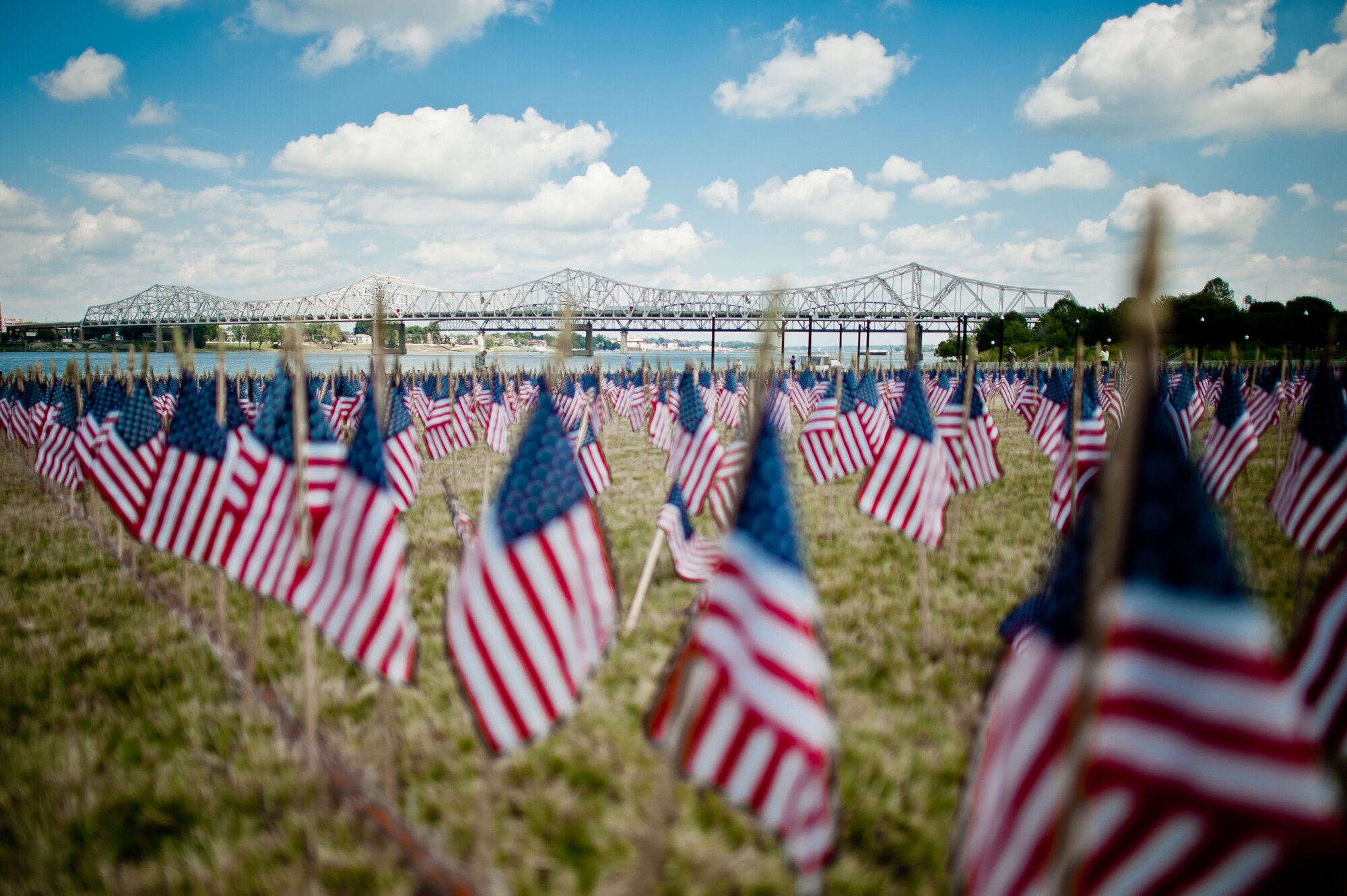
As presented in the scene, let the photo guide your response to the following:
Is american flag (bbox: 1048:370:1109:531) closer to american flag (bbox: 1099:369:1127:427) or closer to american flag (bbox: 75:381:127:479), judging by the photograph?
american flag (bbox: 1099:369:1127:427)

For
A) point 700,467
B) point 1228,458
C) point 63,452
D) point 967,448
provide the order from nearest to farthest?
point 700,467
point 1228,458
point 967,448
point 63,452

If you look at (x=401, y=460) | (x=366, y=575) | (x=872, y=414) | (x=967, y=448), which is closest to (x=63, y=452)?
(x=401, y=460)

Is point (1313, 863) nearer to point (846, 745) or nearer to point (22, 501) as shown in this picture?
point (846, 745)

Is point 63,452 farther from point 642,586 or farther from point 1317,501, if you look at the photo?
point 1317,501

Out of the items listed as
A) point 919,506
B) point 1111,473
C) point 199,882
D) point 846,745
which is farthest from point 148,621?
point 1111,473

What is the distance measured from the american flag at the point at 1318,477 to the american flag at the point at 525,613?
5.19m

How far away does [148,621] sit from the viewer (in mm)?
6434

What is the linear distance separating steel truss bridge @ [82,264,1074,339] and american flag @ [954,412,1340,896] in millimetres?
104998

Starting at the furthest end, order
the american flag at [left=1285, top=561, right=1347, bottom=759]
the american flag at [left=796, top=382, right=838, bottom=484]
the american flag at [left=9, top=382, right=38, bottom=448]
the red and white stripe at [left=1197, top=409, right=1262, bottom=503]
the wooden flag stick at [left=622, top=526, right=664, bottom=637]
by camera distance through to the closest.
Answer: the american flag at [left=9, top=382, right=38, bottom=448] < the american flag at [left=796, top=382, right=838, bottom=484] < the red and white stripe at [left=1197, top=409, right=1262, bottom=503] < the wooden flag stick at [left=622, top=526, right=664, bottom=637] < the american flag at [left=1285, top=561, right=1347, bottom=759]

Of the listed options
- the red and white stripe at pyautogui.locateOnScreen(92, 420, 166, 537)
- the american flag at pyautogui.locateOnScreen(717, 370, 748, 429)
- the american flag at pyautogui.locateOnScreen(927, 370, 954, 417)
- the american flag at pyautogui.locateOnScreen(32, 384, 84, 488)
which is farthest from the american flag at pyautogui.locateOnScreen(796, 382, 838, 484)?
the american flag at pyautogui.locateOnScreen(927, 370, 954, 417)

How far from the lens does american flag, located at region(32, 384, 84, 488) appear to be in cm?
1002

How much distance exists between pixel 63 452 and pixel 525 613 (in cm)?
1196

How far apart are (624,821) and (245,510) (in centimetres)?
306

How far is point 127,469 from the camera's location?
19.5ft
